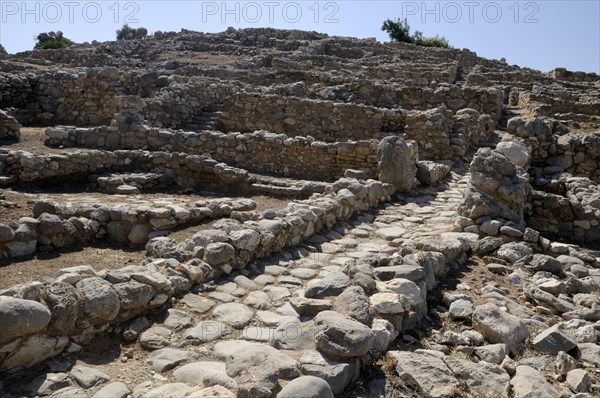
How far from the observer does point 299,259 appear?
20.8 ft

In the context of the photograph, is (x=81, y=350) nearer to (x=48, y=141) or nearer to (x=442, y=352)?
(x=442, y=352)

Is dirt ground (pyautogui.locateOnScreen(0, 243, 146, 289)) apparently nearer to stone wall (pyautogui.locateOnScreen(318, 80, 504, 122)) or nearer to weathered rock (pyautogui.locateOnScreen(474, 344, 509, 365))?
weathered rock (pyautogui.locateOnScreen(474, 344, 509, 365))

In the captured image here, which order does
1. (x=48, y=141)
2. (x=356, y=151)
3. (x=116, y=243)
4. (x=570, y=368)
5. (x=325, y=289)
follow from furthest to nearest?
(x=48, y=141) → (x=356, y=151) → (x=116, y=243) → (x=325, y=289) → (x=570, y=368)

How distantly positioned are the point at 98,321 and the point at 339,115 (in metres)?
11.3

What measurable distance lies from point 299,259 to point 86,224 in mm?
2778

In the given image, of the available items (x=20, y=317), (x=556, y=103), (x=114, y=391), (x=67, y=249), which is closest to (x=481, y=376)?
(x=114, y=391)

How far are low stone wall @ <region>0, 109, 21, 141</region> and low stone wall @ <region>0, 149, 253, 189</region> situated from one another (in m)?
3.73

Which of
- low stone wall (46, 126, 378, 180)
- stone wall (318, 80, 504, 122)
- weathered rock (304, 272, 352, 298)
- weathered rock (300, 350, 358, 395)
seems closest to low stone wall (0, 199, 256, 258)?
weathered rock (304, 272, 352, 298)

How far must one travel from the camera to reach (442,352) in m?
4.43

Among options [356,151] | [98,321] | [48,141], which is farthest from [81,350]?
[48,141]

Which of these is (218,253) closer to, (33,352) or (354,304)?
(354,304)

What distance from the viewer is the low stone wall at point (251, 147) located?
1165 cm

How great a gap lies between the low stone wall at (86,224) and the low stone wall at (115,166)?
2990mm

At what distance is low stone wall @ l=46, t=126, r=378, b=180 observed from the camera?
11648 mm
